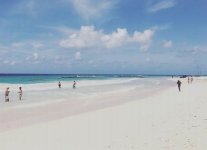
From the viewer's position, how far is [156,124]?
15.3 metres

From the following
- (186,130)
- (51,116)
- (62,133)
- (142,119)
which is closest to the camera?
(186,130)

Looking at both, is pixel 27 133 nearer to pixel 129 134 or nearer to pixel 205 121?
pixel 129 134

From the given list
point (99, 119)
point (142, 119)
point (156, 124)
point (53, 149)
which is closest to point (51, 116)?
point (99, 119)

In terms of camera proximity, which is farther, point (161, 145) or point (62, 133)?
point (62, 133)

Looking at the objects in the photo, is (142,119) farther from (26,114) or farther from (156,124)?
(26,114)

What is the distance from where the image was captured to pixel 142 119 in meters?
17.3

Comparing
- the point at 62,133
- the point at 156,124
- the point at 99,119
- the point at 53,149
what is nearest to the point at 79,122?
the point at 99,119

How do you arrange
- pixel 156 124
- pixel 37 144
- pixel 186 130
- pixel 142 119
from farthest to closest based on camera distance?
pixel 142 119, pixel 156 124, pixel 186 130, pixel 37 144

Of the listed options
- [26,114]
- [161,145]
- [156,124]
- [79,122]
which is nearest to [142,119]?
[156,124]

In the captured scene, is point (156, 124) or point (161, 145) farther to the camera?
point (156, 124)

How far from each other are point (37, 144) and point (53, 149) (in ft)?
3.48

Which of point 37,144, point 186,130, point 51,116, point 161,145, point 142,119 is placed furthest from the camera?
point 51,116

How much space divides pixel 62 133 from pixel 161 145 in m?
4.77

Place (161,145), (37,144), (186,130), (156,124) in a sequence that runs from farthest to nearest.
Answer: (156,124) → (186,130) → (37,144) → (161,145)
